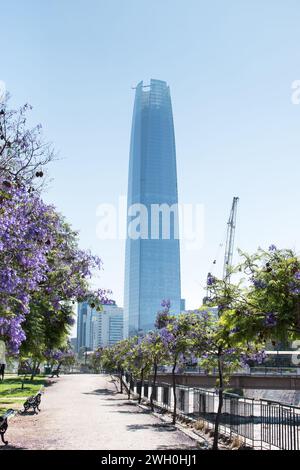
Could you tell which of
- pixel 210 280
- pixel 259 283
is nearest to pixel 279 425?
pixel 210 280

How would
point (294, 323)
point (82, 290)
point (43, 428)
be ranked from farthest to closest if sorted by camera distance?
point (43, 428) → point (82, 290) → point (294, 323)

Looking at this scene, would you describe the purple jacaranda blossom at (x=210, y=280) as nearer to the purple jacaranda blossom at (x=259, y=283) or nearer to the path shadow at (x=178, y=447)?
the purple jacaranda blossom at (x=259, y=283)

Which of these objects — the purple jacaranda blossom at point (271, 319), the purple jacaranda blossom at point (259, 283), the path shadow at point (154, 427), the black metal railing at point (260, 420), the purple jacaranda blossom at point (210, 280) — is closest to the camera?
the purple jacaranda blossom at point (271, 319)

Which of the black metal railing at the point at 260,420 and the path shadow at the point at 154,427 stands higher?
the black metal railing at the point at 260,420

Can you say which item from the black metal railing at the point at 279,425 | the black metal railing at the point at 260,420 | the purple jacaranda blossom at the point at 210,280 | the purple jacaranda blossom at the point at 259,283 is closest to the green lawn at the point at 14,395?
the black metal railing at the point at 260,420

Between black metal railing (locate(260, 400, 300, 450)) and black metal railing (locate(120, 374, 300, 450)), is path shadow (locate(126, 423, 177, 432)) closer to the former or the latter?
black metal railing (locate(120, 374, 300, 450))

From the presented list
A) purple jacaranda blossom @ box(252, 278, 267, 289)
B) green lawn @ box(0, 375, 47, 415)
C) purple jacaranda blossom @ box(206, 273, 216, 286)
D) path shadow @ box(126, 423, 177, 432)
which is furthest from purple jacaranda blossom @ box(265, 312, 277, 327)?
green lawn @ box(0, 375, 47, 415)

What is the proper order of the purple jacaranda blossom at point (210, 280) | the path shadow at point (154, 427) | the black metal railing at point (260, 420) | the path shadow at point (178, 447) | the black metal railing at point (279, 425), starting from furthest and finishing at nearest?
the path shadow at point (154, 427)
the path shadow at point (178, 447)
the black metal railing at point (260, 420)
the black metal railing at point (279, 425)
the purple jacaranda blossom at point (210, 280)

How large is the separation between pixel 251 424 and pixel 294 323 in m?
5.85

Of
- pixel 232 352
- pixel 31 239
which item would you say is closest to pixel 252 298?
pixel 31 239

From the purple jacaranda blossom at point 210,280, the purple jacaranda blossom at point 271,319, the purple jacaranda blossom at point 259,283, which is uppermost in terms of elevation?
the purple jacaranda blossom at point 210,280

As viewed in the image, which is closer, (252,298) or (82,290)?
(252,298)
